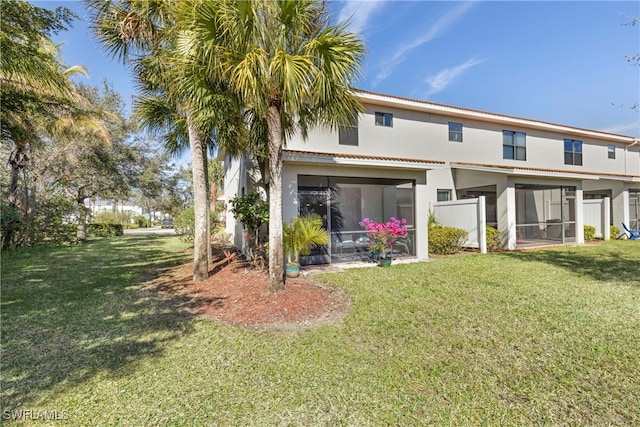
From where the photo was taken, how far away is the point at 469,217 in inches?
516

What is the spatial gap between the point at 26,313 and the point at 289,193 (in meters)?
6.54

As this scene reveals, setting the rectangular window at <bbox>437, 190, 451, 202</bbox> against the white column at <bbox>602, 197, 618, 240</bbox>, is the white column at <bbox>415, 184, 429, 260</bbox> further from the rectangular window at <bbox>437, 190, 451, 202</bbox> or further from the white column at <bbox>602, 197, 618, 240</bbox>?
the white column at <bbox>602, 197, 618, 240</bbox>

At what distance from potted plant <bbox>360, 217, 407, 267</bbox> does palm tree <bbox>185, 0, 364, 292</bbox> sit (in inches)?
180

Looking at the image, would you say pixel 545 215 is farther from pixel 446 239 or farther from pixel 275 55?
pixel 275 55

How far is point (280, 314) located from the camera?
5.57m

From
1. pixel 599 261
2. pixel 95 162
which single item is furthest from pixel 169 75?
pixel 95 162

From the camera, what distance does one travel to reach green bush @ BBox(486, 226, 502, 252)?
12984 mm

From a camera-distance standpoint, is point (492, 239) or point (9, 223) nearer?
point (492, 239)

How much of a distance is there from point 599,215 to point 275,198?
20.5 meters

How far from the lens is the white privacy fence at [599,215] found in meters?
16.5

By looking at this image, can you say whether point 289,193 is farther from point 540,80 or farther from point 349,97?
point 540,80

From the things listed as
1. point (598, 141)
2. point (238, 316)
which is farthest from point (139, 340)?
point (598, 141)

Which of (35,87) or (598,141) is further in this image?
(598,141)

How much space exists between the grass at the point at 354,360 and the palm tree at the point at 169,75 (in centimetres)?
354
